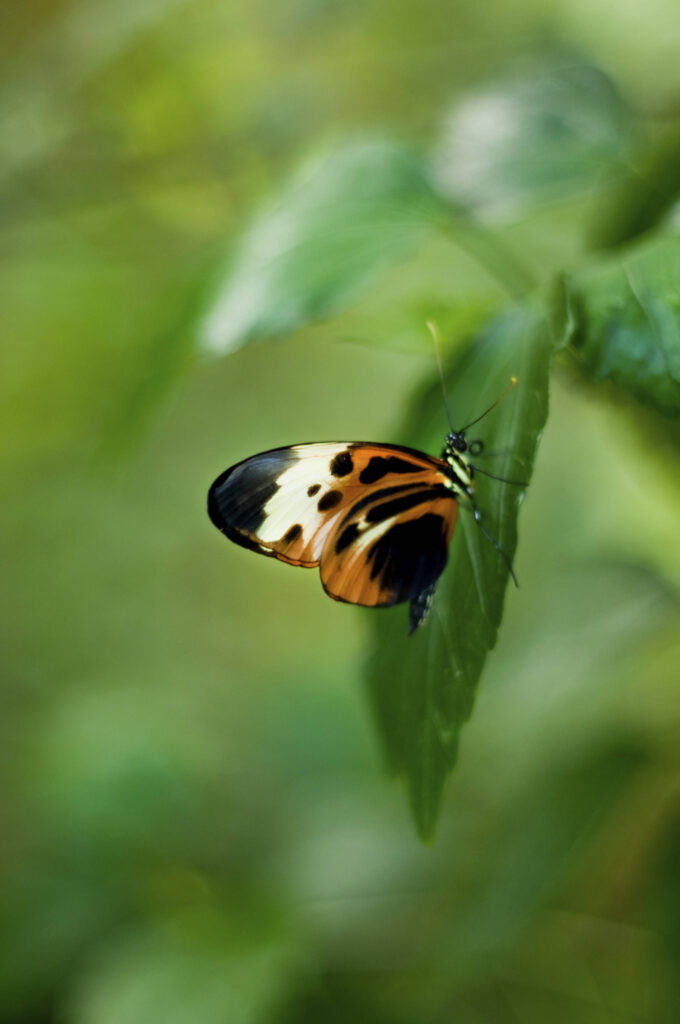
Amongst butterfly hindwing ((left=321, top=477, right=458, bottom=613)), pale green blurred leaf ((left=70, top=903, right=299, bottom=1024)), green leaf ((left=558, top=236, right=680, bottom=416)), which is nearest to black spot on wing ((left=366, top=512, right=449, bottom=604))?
butterfly hindwing ((left=321, top=477, right=458, bottom=613))

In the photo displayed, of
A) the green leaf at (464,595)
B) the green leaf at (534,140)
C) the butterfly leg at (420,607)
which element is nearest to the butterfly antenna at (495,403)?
the green leaf at (464,595)

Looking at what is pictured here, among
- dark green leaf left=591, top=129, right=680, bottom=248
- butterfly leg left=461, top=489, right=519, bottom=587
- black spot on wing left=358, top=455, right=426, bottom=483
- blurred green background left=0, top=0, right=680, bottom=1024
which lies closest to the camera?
butterfly leg left=461, top=489, right=519, bottom=587

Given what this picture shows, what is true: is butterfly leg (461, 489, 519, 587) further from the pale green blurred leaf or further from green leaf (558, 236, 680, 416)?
the pale green blurred leaf

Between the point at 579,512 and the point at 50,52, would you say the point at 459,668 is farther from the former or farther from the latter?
the point at 50,52

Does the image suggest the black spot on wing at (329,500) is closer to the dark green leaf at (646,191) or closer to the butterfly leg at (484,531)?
the butterfly leg at (484,531)

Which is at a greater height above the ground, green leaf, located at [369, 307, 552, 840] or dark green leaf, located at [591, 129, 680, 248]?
dark green leaf, located at [591, 129, 680, 248]

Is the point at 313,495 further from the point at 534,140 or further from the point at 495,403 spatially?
the point at 534,140

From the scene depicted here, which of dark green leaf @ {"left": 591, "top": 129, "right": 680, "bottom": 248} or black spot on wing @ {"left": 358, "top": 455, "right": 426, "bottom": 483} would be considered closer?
black spot on wing @ {"left": 358, "top": 455, "right": 426, "bottom": 483}
